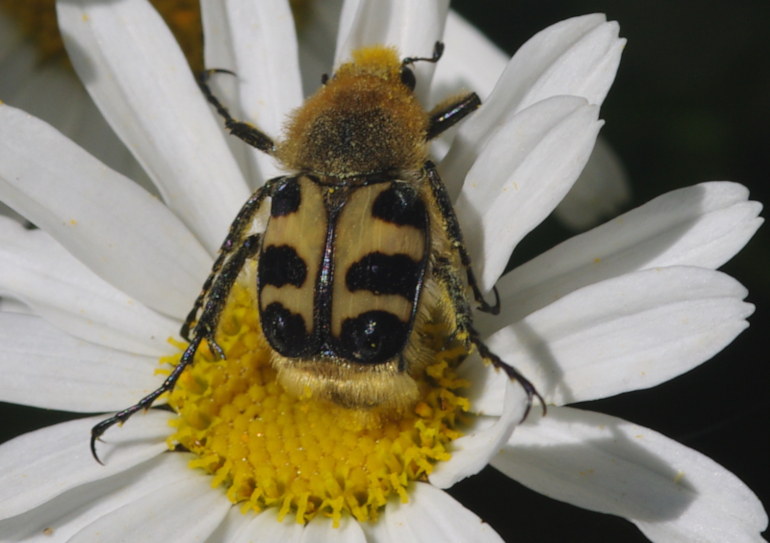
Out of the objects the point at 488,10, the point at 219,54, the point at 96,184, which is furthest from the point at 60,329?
the point at 488,10

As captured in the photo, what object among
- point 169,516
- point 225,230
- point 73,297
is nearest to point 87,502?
point 169,516

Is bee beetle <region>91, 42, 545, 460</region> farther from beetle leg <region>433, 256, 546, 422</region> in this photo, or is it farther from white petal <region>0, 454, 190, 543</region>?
white petal <region>0, 454, 190, 543</region>

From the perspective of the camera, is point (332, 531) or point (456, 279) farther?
point (332, 531)

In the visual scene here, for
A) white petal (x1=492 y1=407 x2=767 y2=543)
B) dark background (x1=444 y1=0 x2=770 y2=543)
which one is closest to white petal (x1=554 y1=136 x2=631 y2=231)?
dark background (x1=444 y1=0 x2=770 y2=543)

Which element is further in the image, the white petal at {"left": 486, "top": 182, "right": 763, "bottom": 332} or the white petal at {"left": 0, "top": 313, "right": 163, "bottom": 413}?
the white petal at {"left": 0, "top": 313, "right": 163, "bottom": 413}

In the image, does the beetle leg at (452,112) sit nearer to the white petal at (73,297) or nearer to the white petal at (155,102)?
the white petal at (155,102)

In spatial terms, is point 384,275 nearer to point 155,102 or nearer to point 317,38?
point 155,102
